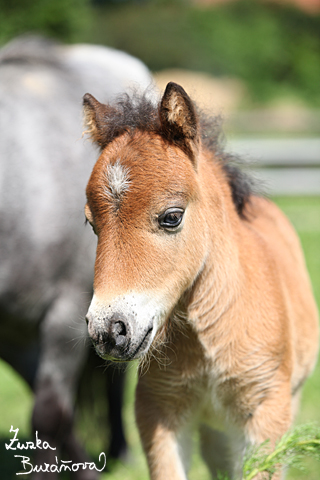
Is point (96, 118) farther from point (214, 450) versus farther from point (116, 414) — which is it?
point (116, 414)

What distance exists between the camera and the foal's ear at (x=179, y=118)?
7.46 ft

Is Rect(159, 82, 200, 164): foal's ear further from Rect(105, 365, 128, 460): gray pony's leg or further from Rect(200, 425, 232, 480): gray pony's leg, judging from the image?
Rect(105, 365, 128, 460): gray pony's leg

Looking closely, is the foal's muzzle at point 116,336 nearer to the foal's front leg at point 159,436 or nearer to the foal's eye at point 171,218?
the foal's eye at point 171,218

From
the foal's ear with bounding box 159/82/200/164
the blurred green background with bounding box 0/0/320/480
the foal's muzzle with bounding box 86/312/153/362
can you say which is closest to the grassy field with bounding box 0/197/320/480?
the foal's muzzle with bounding box 86/312/153/362

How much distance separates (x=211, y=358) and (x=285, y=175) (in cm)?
1152

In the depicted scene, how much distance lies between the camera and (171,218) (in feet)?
7.39

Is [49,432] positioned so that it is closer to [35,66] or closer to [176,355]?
[176,355]

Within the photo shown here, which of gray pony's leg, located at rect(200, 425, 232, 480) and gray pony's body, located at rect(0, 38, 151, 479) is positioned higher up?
gray pony's body, located at rect(0, 38, 151, 479)

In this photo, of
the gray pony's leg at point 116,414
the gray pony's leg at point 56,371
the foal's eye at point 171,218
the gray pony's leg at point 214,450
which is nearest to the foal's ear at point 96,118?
the foal's eye at point 171,218

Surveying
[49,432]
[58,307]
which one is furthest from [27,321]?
[49,432]

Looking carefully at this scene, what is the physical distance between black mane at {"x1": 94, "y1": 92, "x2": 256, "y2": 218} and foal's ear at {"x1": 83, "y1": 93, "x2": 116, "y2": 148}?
0.02m

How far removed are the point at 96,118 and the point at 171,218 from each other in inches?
25.3

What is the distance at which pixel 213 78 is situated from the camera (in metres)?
33.1

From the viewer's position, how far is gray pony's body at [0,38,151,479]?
3.58 metres
